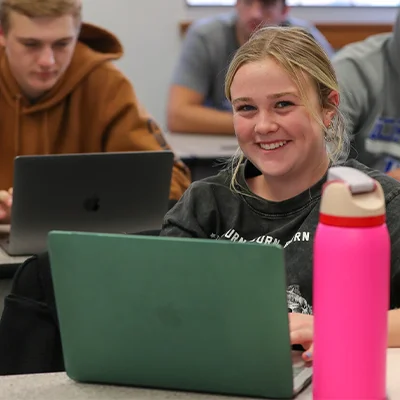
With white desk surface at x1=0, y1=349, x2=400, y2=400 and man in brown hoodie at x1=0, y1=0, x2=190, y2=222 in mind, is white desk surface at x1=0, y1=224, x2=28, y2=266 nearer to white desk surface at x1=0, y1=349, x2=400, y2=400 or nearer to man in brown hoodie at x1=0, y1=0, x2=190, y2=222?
man in brown hoodie at x1=0, y1=0, x2=190, y2=222

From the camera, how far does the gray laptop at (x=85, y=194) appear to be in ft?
5.92

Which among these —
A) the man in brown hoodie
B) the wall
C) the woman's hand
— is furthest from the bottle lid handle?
the wall

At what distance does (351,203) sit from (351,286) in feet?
0.27

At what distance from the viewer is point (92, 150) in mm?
2412

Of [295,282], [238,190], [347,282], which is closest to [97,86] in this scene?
[238,190]

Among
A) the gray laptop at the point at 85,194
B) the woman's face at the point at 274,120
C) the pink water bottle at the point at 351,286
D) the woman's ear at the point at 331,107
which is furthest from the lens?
the gray laptop at the point at 85,194

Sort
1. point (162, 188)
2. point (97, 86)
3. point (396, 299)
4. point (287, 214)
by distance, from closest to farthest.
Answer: point (396, 299)
point (287, 214)
point (162, 188)
point (97, 86)

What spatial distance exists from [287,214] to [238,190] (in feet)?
0.33

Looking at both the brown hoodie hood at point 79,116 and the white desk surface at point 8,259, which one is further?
the brown hoodie hood at point 79,116

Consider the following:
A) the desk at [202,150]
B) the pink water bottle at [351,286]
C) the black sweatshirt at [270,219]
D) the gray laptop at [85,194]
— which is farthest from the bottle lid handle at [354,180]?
the desk at [202,150]

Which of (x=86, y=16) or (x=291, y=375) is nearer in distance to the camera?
(x=291, y=375)

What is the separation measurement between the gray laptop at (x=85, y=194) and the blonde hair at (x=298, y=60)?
41 cm

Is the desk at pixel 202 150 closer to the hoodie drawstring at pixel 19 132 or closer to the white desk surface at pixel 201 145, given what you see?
the white desk surface at pixel 201 145

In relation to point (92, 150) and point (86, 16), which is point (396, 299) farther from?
point (86, 16)
